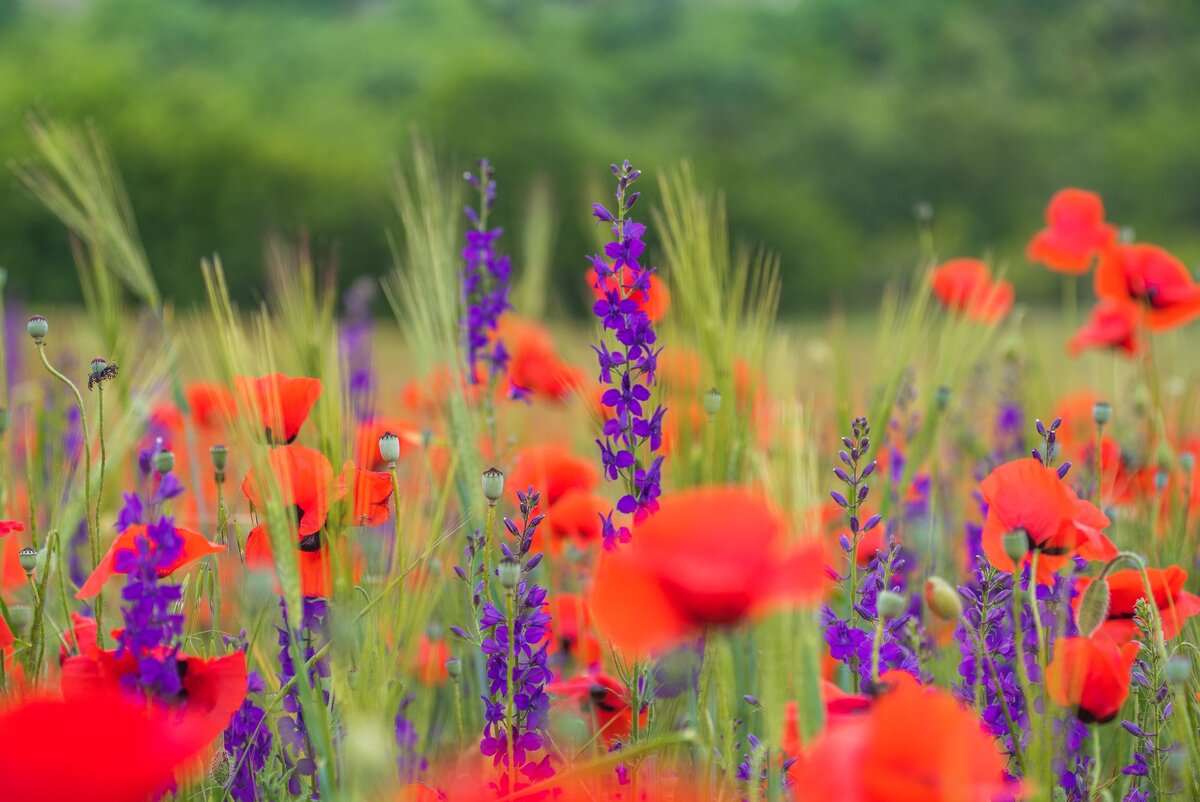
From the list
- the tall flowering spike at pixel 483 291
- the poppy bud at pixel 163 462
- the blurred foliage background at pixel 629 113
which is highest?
the blurred foliage background at pixel 629 113

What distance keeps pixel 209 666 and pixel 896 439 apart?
3.30ft

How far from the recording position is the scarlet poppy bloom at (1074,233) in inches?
55.9

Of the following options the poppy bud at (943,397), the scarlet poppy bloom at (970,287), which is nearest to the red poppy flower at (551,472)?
the poppy bud at (943,397)

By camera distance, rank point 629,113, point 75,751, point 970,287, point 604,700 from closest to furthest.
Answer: point 75,751 < point 604,700 < point 970,287 < point 629,113

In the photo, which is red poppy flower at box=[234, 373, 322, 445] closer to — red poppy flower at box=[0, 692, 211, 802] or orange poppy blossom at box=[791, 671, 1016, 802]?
red poppy flower at box=[0, 692, 211, 802]

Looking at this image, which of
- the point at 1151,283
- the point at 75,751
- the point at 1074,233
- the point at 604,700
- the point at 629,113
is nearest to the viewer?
the point at 75,751

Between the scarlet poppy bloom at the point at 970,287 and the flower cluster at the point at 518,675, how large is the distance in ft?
2.71

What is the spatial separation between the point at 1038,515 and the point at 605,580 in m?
0.29

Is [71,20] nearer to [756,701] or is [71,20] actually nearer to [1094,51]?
[1094,51]

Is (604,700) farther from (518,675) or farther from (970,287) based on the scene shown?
(970,287)

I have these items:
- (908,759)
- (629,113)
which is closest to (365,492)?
(908,759)

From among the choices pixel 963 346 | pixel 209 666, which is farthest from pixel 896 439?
pixel 209 666

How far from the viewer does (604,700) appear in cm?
84

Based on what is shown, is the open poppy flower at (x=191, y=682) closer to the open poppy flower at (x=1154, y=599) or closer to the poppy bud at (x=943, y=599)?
the poppy bud at (x=943, y=599)
